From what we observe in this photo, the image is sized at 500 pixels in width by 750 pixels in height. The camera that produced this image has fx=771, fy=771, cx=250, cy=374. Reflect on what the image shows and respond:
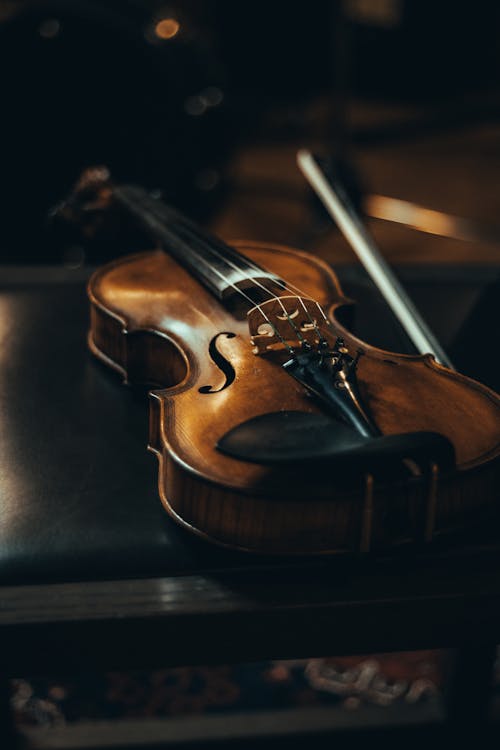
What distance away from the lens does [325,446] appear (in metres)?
0.39

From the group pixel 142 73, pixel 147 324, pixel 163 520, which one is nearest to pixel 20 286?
pixel 147 324

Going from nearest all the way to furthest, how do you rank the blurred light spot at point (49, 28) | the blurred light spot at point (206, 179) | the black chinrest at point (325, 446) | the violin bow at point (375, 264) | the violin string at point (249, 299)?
the black chinrest at point (325, 446) → the violin string at point (249, 299) → the violin bow at point (375, 264) → the blurred light spot at point (49, 28) → the blurred light spot at point (206, 179)

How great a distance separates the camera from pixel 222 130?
1.22m

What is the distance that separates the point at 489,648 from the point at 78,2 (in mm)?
967

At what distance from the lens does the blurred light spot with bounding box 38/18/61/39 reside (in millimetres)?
1096

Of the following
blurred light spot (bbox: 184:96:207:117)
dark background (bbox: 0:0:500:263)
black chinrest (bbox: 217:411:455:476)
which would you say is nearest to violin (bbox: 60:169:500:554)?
black chinrest (bbox: 217:411:455:476)

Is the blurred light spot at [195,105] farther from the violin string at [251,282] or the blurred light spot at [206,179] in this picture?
the violin string at [251,282]

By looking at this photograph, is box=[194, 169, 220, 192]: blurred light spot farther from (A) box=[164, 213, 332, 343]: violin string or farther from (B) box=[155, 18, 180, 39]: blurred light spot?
(A) box=[164, 213, 332, 343]: violin string

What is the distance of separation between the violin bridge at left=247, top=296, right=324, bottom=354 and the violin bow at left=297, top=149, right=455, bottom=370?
0.35 feet

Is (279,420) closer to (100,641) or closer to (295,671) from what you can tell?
(100,641)

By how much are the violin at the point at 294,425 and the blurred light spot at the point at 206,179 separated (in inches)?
26.1

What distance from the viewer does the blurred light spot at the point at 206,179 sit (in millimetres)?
1220

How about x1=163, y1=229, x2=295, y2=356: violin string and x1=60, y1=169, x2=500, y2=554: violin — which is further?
x1=163, y1=229, x2=295, y2=356: violin string

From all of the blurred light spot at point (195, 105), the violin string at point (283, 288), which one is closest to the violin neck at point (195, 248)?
the violin string at point (283, 288)
